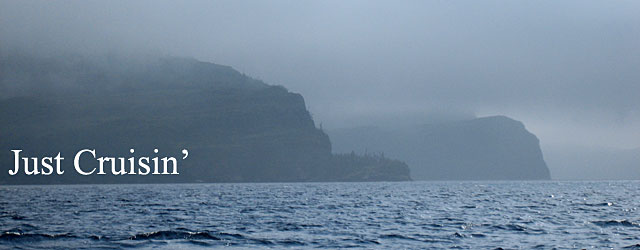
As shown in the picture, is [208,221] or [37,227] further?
[208,221]

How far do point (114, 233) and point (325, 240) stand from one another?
13140 millimetres

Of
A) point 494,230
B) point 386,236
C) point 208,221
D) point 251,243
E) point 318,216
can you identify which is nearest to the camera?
point 251,243

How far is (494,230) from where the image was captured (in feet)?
166

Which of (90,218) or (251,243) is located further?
(90,218)

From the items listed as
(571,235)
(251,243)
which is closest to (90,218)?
(251,243)

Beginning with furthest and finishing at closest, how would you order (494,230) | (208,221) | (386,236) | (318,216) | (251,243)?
(318,216)
(208,221)
(494,230)
(386,236)
(251,243)

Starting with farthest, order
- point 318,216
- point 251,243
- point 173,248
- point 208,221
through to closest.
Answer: point 318,216 → point 208,221 → point 251,243 → point 173,248

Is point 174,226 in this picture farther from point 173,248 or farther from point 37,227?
point 173,248

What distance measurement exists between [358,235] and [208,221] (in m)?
15.8

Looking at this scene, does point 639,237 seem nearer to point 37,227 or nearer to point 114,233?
point 114,233

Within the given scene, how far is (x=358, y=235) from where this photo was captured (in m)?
46.5

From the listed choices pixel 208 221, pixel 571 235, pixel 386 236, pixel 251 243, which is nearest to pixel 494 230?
pixel 571 235

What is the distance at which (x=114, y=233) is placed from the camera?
46.7 meters

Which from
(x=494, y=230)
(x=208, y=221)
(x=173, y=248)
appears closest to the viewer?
(x=173, y=248)
